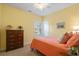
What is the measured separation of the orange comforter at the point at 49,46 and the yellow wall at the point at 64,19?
0.14 m

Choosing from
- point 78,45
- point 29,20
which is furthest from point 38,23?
point 78,45

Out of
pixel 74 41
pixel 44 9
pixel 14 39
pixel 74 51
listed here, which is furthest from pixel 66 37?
pixel 14 39

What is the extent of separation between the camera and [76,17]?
2.35 metres

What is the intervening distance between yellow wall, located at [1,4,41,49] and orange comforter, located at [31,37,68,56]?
0.54ft

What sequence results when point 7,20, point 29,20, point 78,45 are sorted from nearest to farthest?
point 78,45
point 7,20
point 29,20

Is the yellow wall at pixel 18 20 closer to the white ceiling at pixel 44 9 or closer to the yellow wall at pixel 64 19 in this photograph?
the white ceiling at pixel 44 9

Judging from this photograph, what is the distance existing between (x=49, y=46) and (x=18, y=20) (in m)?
0.73

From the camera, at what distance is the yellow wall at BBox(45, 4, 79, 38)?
2.35 m

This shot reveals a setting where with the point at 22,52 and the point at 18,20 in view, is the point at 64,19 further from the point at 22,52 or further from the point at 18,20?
the point at 22,52

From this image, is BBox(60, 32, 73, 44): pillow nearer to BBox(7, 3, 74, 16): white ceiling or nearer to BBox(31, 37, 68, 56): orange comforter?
BBox(31, 37, 68, 56): orange comforter

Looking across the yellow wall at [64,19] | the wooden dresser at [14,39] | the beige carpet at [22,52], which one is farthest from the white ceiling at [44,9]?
the beige carpet at [22,52]

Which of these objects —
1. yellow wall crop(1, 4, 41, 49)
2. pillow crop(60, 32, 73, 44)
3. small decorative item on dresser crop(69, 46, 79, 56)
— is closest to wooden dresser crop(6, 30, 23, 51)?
yellow wall crop(1, 4, 41, 49)

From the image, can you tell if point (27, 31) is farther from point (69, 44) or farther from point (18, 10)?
point (69, 44)

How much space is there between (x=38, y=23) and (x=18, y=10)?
0.44m
